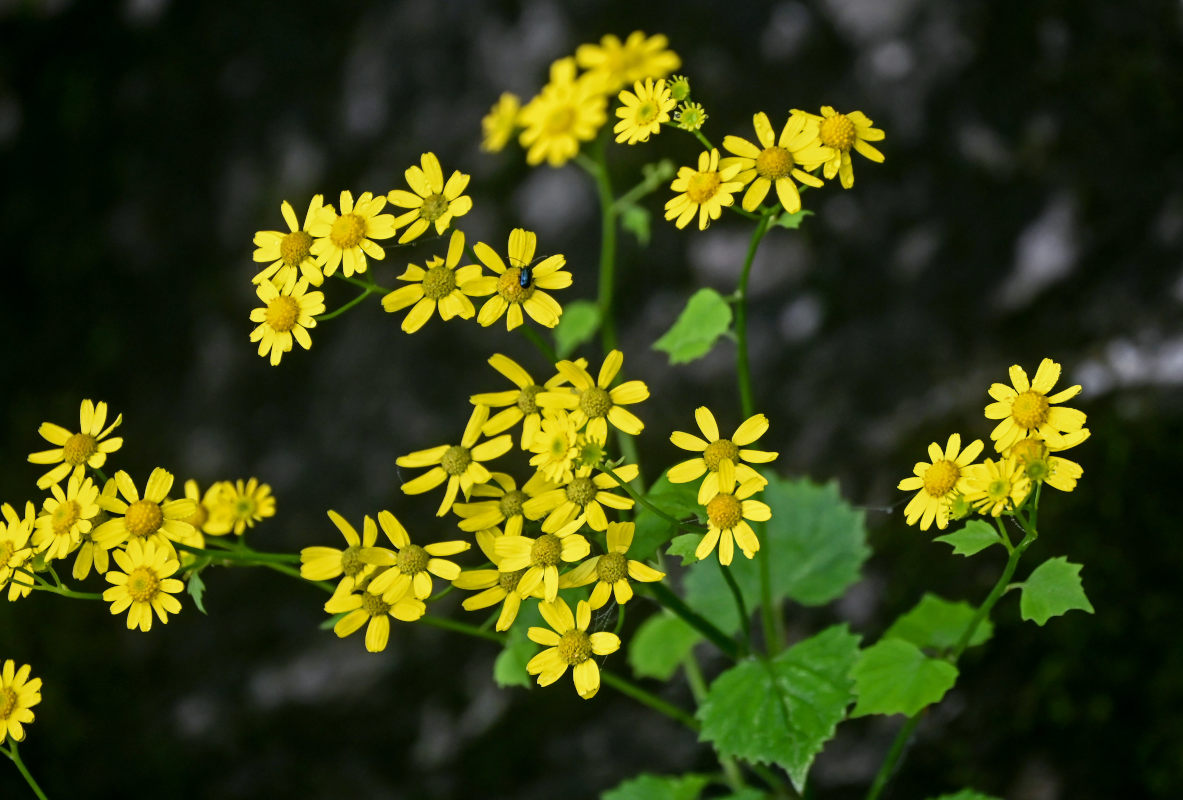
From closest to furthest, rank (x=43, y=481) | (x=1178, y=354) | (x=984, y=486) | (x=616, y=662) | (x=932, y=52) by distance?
(x=984, y=486)
(x=43, y=481)
(x=1178, y=354)
(x=932, y=52)
(x=616, y=662)

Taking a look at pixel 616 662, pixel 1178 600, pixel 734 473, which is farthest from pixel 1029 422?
pixel 616 662

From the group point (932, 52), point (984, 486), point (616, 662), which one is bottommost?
Answer: point (984, 486)

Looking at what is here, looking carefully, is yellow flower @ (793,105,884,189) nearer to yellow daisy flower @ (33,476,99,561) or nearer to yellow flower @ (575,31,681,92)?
yellow flower @ (575,31,681,92)

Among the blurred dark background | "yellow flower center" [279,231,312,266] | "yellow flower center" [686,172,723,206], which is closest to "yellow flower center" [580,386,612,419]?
"yellow flower center" [686,172,723,206]

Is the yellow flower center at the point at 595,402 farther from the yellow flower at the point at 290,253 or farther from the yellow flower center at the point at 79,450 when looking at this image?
the yellow flower center at the point at 79,450

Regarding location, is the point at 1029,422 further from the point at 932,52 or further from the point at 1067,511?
the point at 932,52

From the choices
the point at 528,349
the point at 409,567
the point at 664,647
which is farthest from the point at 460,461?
the point at 528,349

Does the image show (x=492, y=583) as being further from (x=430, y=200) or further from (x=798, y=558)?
(x=798, y=558)
